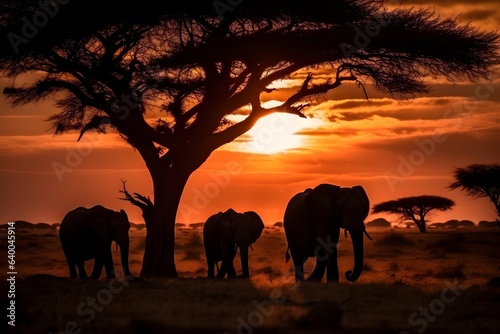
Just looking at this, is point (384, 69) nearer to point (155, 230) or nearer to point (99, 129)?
point (155, 230)

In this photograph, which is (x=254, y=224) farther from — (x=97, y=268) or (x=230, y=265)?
(x=97, y=268)

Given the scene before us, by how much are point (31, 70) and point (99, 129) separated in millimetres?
3927

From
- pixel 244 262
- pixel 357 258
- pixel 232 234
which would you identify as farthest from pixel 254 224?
pixel 357 258

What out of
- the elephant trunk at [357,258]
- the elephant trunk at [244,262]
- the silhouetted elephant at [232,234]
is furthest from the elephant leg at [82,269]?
the elephant trunk at [357,258]

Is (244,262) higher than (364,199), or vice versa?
(364,199)

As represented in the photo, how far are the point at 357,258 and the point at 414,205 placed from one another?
50546mm

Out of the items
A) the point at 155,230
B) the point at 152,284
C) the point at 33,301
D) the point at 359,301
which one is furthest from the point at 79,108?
the point at 359,301

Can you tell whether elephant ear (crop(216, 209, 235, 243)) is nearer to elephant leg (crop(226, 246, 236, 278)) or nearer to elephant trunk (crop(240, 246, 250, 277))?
elephant leg (crop(226, 246, 236, 278))

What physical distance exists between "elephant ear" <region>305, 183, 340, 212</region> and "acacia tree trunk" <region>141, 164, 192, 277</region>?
4.59 meters

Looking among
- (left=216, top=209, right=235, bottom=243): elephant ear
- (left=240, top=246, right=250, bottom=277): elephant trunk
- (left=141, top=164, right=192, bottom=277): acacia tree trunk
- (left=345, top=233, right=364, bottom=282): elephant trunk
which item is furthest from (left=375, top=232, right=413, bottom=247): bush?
(left=345, top=233, right=364, bottom=282): elephant trunk

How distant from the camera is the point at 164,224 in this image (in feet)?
78.9

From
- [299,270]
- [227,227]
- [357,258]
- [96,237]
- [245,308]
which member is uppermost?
[227,227]

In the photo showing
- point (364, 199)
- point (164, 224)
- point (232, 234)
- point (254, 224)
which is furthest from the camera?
point (254, 224)

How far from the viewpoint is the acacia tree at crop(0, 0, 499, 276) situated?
21.9 m
